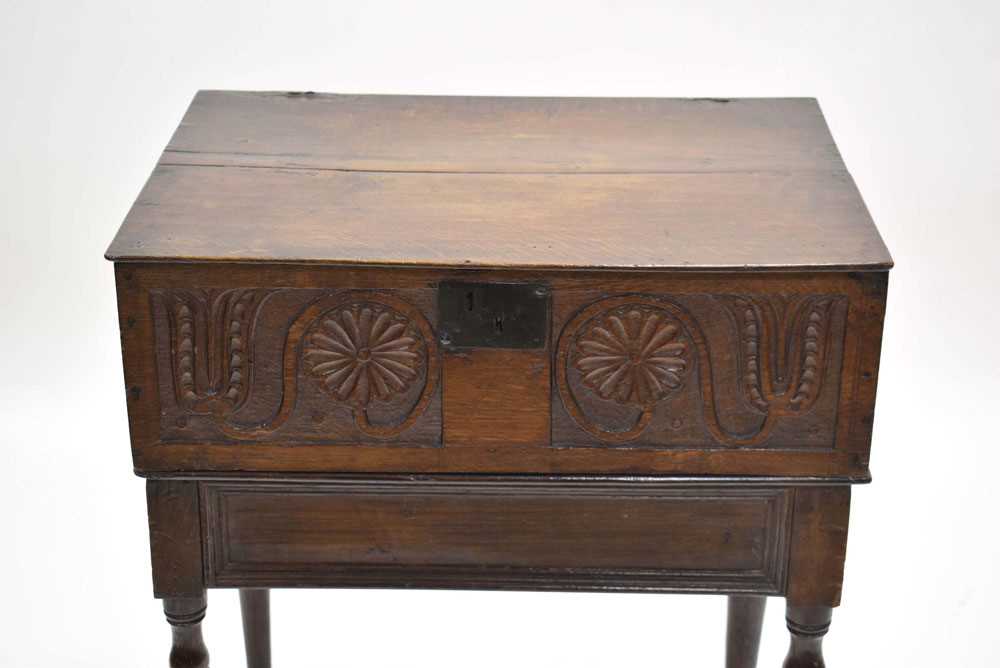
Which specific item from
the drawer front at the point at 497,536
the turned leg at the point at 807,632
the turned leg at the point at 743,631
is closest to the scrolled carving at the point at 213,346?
the drawer front at the point at 497,536

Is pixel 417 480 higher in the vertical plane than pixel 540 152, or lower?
lower

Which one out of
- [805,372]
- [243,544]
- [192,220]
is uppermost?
[192,220]

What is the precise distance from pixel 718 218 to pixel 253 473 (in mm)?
726

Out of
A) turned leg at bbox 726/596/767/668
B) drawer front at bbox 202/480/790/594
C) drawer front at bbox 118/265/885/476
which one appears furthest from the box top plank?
turned leg at bbox 726/596/767/668

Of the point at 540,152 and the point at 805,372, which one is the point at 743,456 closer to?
the point at 805,372

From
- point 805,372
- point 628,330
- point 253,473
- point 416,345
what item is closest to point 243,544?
point 253,473

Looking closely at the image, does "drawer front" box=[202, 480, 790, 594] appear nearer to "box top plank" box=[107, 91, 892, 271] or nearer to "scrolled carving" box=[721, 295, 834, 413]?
"scrolled carving" box=[721, 295, 834, 413]

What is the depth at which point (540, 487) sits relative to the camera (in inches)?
117

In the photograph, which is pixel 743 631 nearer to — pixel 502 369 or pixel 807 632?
pixel 807 632

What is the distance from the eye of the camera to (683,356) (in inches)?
→ 113

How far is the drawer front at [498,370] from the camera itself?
2.84 metres

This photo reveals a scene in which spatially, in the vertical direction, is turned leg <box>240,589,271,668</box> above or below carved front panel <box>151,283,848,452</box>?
below

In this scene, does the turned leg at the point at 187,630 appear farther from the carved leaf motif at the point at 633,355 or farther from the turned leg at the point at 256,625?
the carved leaf motif at the point at 633,355

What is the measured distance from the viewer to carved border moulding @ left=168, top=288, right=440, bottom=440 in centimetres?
286
